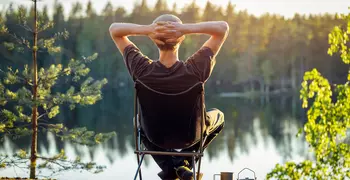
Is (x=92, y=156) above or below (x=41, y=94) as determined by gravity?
below

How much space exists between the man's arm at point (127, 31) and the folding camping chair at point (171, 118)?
0.25m

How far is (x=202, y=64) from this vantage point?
12.0 ft

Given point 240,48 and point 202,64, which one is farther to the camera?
point 240,48

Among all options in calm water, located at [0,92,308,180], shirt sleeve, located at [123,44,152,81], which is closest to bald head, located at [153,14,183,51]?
shirt sleeve, located at [123,44,152,81]

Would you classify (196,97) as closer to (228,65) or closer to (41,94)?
(41,94)

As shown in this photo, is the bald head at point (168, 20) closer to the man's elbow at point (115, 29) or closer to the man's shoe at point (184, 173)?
the man's elbow at point (115, 29)

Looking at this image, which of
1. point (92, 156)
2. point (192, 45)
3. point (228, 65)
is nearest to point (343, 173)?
point (92, 156)

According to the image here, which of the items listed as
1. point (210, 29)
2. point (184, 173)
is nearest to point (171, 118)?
point (184, 173)

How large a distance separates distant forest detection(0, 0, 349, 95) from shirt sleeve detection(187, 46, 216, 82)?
45.1 metres

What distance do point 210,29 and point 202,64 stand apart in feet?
0.58

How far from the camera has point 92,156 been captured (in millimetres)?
16953

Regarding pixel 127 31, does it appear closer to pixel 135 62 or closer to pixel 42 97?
pixel 135 62

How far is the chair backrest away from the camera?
369 cm

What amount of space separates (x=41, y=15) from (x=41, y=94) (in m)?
1.06
